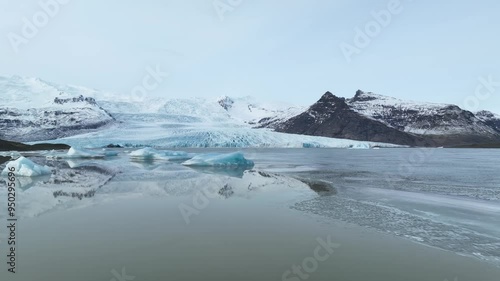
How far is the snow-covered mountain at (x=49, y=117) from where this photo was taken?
155250mm

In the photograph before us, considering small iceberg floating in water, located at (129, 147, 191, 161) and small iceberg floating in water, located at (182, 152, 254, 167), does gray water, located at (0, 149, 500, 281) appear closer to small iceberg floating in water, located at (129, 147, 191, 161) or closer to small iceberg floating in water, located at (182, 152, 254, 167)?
small iceberg floating in water, located at (182, 152, 254, 167)

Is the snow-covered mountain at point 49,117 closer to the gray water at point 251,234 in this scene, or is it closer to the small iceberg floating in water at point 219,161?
the small iceberg floating in water at point 219,161

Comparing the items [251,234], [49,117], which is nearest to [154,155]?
[251,234]

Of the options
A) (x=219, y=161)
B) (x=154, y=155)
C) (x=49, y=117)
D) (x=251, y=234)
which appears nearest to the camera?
(x=251, y=234)

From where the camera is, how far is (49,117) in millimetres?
170750

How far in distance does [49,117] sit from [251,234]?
187194 mm

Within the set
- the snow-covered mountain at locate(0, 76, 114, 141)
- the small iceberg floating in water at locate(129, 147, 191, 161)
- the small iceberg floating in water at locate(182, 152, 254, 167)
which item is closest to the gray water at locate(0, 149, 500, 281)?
the small iceberg floating in water at locate(182, 152, 254, 167)

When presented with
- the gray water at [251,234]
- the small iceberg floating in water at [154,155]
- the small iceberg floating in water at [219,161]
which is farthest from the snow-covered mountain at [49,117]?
the gray water at [251,234]

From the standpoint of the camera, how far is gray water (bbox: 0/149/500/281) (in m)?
5.69

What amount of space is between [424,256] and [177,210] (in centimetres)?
639

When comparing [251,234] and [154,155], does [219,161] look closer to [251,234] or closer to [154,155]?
[154,155]

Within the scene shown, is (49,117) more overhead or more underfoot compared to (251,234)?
more overhead

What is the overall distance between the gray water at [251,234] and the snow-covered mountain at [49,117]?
Result: 138 m

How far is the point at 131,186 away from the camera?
602 inches
